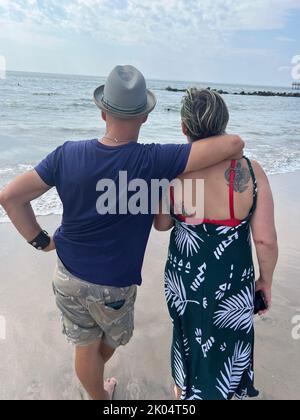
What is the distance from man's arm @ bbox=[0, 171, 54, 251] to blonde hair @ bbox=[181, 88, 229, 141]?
0.75 metres

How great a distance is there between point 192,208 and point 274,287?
231 cm

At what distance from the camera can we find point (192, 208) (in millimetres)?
1779

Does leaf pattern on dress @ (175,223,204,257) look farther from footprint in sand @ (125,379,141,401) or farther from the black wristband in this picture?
footprint in sand @ (125,379,141,401)

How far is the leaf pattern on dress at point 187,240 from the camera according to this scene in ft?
6.01

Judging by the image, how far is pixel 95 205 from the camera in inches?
67.5

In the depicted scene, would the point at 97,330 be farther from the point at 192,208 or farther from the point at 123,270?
the point at 192,208

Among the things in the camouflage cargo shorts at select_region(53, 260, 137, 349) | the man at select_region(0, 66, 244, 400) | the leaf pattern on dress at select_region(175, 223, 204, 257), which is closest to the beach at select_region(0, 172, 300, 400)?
the man at select_region(0, 66, 244, 400)

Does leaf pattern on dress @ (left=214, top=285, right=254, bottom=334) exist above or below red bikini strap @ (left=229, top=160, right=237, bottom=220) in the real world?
below

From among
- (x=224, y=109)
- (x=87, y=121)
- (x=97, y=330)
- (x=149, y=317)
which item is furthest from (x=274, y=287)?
(x=87, y=121)

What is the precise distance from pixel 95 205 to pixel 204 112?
2.15 ft

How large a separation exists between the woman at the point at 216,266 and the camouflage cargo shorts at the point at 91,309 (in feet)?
0.95

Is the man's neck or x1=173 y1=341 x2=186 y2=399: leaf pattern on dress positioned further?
x1=173 y1=341 x2=186 y2=399: leaf pattern on dress

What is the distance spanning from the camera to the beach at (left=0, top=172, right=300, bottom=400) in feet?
8.20

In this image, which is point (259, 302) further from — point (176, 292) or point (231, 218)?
point (231, 218)
